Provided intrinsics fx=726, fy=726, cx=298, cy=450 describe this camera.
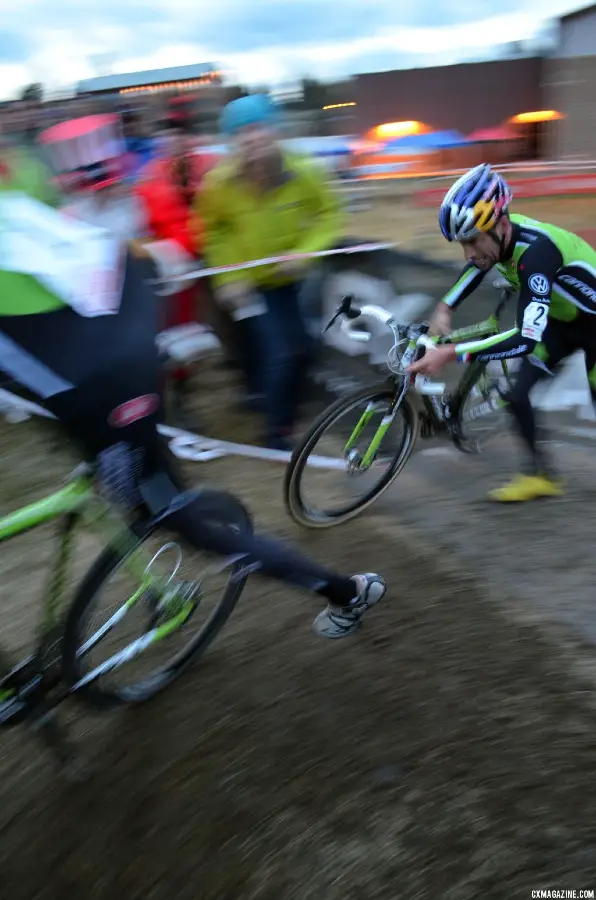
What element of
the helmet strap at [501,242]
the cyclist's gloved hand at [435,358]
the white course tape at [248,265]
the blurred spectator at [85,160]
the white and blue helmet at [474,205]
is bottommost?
the cyclist's gloved hand at [435,358]

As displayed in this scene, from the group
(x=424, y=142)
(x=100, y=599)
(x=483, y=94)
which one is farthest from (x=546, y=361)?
(x=483, y=94)

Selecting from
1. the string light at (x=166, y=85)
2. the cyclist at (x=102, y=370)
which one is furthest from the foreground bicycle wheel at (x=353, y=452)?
the string light at (x=166, y=85)

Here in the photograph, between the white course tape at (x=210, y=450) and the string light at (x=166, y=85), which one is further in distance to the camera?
the string light at (x=166, y=85)

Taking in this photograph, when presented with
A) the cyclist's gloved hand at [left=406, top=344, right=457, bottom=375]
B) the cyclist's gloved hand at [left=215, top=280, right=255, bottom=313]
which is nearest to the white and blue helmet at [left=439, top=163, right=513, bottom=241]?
the cyclist's gloved hand at [left=406, top=344, right=457, bottom=375]

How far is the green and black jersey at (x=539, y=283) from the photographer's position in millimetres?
3186

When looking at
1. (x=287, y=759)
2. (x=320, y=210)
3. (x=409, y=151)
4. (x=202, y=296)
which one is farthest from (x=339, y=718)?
(x=409, y=151)

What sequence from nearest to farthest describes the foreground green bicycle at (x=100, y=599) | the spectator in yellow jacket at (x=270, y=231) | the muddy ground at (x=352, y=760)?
the muddy ground at (x=352, y=760)
the foreground green bicycle at (x=100, y=599)
the spectator in yellow jacket at (x=270, y=231)

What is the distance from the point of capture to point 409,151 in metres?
19.4

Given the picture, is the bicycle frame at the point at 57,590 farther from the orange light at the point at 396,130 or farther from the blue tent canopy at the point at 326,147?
the orange light at the point at 396,130

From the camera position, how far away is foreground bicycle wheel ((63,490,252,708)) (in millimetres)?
2238

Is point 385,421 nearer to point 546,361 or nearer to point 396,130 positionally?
point 546,361

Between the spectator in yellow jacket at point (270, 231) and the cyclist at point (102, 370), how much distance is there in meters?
2.30

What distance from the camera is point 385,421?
3756mm

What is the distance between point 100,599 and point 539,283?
2247mm
